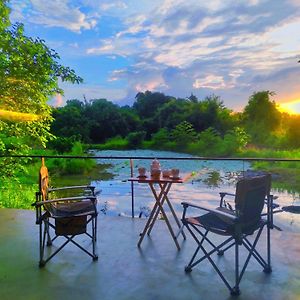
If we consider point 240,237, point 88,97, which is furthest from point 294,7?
point 88,97

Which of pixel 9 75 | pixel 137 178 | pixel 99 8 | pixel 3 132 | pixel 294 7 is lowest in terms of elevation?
pixel 137 178

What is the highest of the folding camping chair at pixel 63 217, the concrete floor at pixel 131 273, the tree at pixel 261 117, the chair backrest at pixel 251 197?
the tree at pixel 261 117

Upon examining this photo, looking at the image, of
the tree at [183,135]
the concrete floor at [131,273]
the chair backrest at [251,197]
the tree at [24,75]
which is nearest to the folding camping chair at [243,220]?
the chair backrest at [251,197]

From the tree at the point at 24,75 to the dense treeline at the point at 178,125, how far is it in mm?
10166

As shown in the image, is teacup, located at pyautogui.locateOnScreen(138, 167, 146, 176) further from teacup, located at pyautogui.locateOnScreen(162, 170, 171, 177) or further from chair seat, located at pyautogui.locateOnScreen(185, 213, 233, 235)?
chair seat, located at pyautogui.locateOnScreen(185, 213, 233, 235)

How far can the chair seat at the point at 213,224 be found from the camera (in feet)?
8.50

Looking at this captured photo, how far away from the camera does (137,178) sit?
3.64 meters

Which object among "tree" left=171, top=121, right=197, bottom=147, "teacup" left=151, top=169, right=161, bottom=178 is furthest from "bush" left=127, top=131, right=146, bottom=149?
"teacup" left=151, top=169, right=161, bottom=178

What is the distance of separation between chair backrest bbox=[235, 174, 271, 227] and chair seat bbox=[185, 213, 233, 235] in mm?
149

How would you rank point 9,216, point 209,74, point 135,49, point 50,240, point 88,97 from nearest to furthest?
point 50,240
point 9,216
point 135,49
point 209,74
point 88,97

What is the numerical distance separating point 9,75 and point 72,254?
503cm

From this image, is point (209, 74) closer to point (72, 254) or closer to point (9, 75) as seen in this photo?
point (9, 75)

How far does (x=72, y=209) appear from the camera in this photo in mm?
3305

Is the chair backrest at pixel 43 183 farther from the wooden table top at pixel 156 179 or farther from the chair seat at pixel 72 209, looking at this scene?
the wooden table top at pixel 156 179
